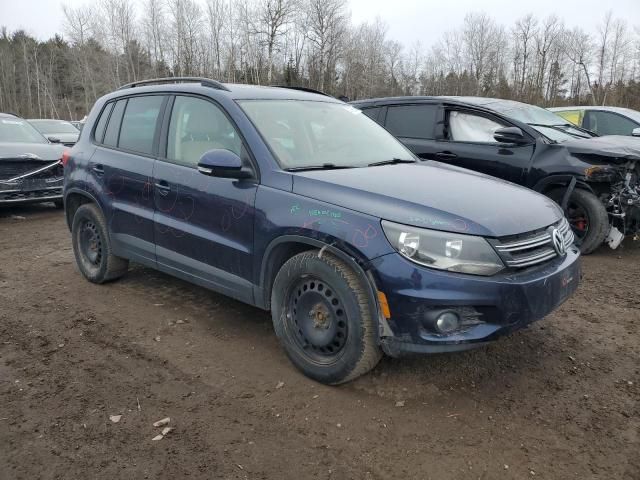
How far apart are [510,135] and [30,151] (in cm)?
752

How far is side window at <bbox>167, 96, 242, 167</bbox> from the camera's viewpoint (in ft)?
11.9

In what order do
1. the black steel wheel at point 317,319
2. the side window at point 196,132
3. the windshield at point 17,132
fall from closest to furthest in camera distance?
the black steel wheel at point 317,319 → the side window at point 196,132 → the windshield at point 17,132

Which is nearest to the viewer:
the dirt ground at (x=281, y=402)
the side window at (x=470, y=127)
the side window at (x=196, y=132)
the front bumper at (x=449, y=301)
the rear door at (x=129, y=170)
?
the dirt ground at (x=281, y=402)

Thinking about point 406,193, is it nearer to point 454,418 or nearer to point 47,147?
point 454,418

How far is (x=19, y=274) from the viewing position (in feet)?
18.0

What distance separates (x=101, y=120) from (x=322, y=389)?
3398mm

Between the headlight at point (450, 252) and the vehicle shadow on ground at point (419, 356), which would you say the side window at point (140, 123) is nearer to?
the vehicle shadow on ground at point (419, 356)

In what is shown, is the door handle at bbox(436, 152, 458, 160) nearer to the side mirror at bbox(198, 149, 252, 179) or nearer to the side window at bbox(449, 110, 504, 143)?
the side window at bbox(449, 110, 504, 143)

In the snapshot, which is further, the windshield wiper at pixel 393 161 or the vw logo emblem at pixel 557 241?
the windshield wiper at pixel 393 161

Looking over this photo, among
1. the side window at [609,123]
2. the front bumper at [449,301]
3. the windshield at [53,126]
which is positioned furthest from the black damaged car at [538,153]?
the windshield at [53,126]

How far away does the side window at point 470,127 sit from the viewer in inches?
245

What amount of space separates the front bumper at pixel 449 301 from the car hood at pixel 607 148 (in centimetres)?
344

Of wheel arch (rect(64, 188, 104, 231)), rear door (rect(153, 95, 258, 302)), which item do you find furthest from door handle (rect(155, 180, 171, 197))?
wheel arch (rect(64, 188, 104, 231))

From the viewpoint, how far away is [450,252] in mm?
2682
